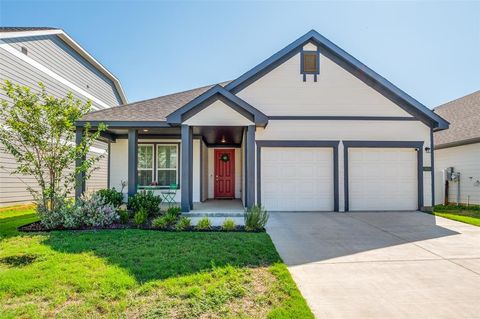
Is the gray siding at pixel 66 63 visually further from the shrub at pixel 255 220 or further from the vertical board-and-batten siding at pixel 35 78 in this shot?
the shrub at pixel 255 220

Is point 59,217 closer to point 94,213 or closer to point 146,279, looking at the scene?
point 94,213

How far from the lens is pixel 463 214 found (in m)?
10.6

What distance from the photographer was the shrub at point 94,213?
7.51 m

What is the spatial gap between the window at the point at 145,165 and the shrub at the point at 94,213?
4360 mm

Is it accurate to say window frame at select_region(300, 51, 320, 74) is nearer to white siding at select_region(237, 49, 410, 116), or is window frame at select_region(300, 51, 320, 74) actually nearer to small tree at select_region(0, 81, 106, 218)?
white siding at select_region(237, 49, 410, 116)

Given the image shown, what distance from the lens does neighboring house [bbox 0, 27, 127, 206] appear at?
36.7ft

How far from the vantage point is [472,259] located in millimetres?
5172

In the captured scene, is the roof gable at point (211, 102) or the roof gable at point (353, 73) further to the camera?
the roof gable at point (353, 73)

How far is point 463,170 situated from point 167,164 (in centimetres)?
1295

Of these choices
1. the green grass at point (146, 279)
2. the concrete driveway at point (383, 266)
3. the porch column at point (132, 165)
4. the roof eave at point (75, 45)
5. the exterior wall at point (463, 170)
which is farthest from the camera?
the exterior wall at point (463, 170)

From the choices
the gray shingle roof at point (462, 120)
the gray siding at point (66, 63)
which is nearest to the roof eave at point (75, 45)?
the gray siding at point (66, 63)

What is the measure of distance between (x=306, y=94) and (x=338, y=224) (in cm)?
484

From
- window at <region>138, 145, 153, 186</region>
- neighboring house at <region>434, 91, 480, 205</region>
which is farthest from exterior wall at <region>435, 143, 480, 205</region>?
window at <region>138, 145, 153, 186</region>

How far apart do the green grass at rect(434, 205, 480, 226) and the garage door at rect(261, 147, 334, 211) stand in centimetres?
388
